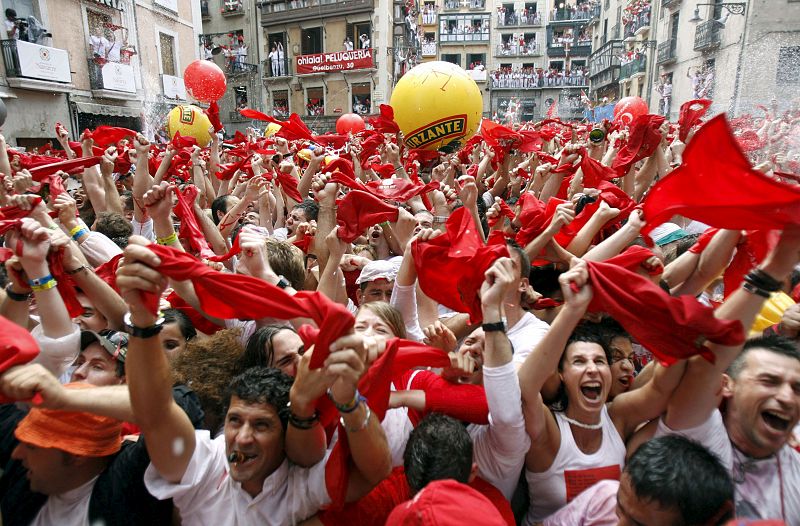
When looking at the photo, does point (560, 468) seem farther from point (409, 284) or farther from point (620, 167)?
point (620, 167)

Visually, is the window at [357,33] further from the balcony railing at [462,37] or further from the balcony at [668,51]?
the balcony railing at [462,37]

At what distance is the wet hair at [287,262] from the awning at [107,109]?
16544 millimetres

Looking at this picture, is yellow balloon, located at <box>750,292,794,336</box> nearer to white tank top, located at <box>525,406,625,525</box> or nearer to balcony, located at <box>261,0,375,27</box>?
white tank top, located at <box>525,406,625,525</box>

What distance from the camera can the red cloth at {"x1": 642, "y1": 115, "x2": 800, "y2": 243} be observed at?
4.46ft

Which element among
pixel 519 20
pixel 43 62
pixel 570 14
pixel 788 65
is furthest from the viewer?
pixel 519 20

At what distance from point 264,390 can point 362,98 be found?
25.6 meters

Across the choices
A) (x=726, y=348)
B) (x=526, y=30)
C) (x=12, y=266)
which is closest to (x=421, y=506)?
(x=726, y=348)

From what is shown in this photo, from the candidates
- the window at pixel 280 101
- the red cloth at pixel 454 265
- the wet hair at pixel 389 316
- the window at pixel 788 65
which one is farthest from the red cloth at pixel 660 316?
the window at pixel 280 101

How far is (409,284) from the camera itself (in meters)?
2.66

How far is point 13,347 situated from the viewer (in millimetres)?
1317

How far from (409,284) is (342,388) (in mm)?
→ 1274

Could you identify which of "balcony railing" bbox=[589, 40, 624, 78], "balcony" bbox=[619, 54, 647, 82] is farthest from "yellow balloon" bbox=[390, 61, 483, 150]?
"balcony railing" bbox=[589, 40, 624, 78]

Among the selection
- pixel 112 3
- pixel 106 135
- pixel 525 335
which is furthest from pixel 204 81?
pixel 112 3

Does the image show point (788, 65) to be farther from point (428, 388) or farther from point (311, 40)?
point (311, 40)
